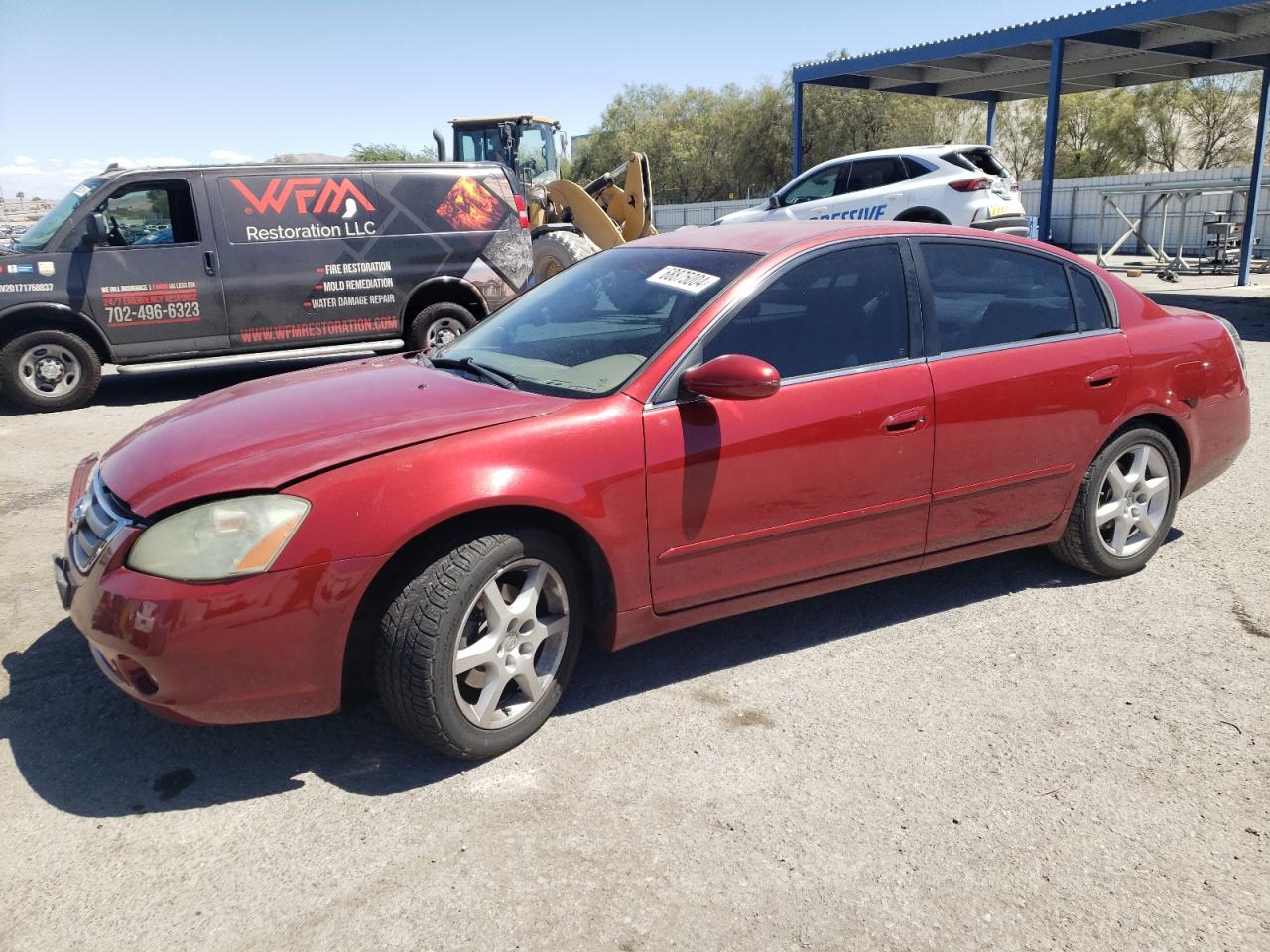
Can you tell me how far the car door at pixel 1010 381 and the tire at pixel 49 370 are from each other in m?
7.60

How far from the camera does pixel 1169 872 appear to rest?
234cm

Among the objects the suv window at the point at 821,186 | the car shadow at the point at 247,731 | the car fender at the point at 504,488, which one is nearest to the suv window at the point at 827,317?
the car fender at the point at 504,488

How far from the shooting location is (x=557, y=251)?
40.4 ft

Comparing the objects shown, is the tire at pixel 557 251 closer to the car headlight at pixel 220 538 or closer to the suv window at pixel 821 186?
the suv window at pixel 821 186

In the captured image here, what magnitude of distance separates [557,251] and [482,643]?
1015cm

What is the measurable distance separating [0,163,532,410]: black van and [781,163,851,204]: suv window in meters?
6.17

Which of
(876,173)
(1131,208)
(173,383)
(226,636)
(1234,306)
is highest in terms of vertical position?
(876,173)

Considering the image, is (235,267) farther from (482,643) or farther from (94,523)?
(482,643)

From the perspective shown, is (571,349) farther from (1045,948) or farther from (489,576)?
(1045,948)

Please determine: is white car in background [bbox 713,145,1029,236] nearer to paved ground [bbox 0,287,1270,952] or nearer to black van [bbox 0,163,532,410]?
black van [bbox 0,163,532,410]

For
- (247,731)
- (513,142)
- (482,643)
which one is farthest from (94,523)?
(513,142)

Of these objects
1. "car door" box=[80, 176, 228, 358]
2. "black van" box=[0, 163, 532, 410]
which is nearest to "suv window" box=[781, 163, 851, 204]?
"black van" box=[0, 163, 532, 410]

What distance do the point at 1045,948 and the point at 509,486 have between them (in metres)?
1.71

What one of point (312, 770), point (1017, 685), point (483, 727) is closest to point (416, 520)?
point (483, 727)
